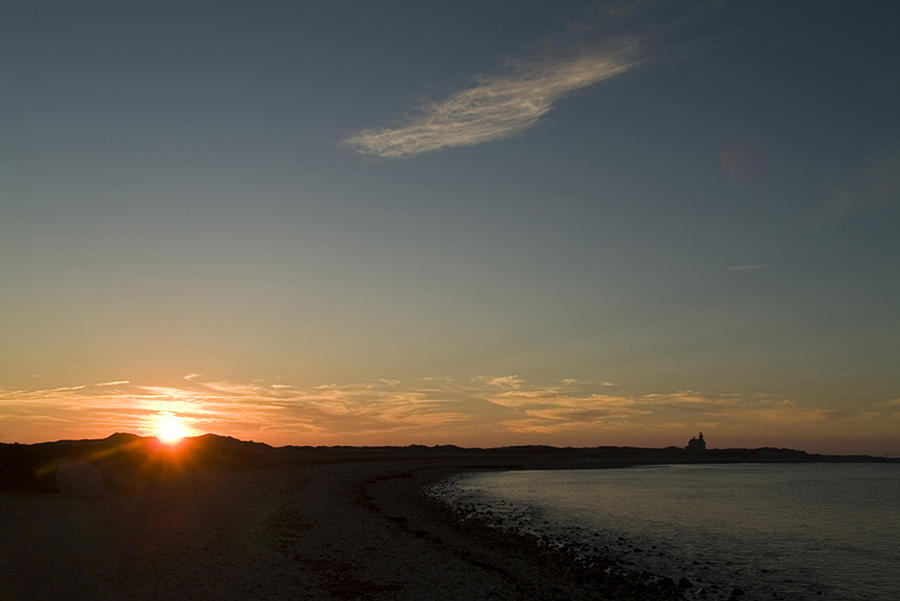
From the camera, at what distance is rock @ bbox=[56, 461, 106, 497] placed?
104 ft

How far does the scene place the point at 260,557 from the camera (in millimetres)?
21797

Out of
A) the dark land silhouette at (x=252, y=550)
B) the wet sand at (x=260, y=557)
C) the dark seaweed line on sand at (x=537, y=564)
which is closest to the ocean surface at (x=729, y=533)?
the dark seaweed line on sand at (x=537, y=564)

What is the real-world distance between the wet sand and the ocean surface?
422 cm

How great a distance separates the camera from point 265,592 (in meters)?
17.2

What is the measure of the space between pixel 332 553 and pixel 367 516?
481 inches

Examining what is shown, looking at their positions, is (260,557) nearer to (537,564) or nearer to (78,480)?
(537,564)

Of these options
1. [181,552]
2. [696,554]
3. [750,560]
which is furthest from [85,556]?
[750,560]

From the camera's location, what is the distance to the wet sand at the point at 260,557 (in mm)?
17516

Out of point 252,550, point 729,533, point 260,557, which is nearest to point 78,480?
point 252,550

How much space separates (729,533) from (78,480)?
37.4 m

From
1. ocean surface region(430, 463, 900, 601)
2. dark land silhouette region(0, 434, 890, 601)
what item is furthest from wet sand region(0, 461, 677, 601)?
ocean surface region(430, 463, 900, 601)

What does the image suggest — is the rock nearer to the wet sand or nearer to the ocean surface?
the wet sand

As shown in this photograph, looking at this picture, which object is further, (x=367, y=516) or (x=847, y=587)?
(x=367, y=516)

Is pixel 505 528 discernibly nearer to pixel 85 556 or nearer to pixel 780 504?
pixel 85 556
